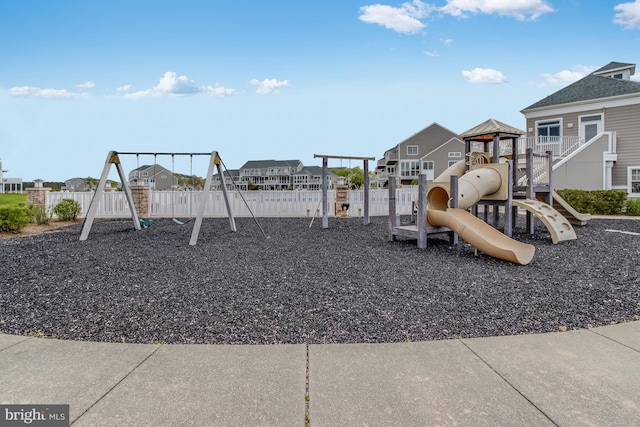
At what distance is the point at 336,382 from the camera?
88.4 inches

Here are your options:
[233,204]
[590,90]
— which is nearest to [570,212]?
[233,204]

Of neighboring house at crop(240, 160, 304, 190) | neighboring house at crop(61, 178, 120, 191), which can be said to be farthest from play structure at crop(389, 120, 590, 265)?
neighboring house at crop(240, 160, 304, 190)

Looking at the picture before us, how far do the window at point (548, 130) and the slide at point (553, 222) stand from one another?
44.6ft

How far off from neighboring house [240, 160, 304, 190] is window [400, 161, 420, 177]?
29475mm

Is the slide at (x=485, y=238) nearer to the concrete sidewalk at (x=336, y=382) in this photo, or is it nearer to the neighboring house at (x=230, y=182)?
the concrete sidewalk at (x=336, y=382)

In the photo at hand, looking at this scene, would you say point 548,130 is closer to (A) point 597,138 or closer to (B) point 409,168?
(A) point 597,138

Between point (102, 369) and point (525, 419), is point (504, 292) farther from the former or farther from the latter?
point (102, 369)

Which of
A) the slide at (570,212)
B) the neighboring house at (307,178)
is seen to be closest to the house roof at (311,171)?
the neighboring house at (307,178)

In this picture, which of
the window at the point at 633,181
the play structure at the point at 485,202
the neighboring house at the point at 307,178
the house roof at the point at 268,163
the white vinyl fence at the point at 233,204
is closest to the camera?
the play structure at the point at 485,202

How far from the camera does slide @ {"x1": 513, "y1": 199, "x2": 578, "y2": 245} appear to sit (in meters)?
7.70

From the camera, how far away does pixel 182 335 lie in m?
3.04

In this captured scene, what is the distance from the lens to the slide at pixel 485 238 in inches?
223

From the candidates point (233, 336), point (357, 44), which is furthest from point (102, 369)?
point (357, 44)

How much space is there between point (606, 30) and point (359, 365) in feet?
62.0
